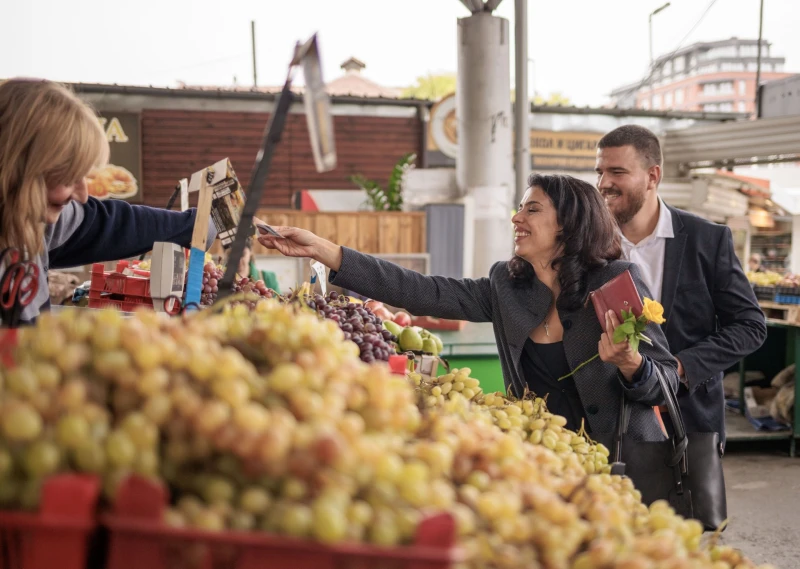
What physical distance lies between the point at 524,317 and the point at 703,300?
881mm

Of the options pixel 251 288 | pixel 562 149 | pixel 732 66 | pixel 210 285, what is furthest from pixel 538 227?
pixel 732 66

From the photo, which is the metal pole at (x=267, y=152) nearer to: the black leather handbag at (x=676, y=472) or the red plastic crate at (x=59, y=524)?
the red plastic crate at (x=59, y=524)

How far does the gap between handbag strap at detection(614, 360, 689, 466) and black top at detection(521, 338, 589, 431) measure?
A: 0.53 feet

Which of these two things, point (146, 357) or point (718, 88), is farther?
point (718, 88)

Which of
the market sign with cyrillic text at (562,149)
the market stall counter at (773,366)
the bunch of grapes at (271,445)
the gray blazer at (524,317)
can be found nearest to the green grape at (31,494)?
the bunch of grapes at (271,445)

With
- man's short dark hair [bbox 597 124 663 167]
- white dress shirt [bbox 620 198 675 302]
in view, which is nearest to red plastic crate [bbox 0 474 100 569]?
white dress shirt [bbox 620 198 675 302]

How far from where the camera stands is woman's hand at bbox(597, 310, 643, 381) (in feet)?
5.74

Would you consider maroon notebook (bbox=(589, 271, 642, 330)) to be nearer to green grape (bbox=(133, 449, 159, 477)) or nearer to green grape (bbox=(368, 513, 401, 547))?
green grape (bbox=(368, 513, 401, 547))

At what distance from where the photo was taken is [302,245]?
2.11 metres

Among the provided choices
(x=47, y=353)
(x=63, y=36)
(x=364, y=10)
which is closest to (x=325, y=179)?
(x=364, y=10)

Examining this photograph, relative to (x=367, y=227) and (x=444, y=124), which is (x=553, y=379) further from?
(x=444, y=124)

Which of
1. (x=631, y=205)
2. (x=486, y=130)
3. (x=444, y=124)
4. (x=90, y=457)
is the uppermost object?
(x=444, y=124)

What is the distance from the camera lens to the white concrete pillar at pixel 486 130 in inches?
260

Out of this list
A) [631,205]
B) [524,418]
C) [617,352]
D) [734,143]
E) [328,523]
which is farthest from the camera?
[734,143]
